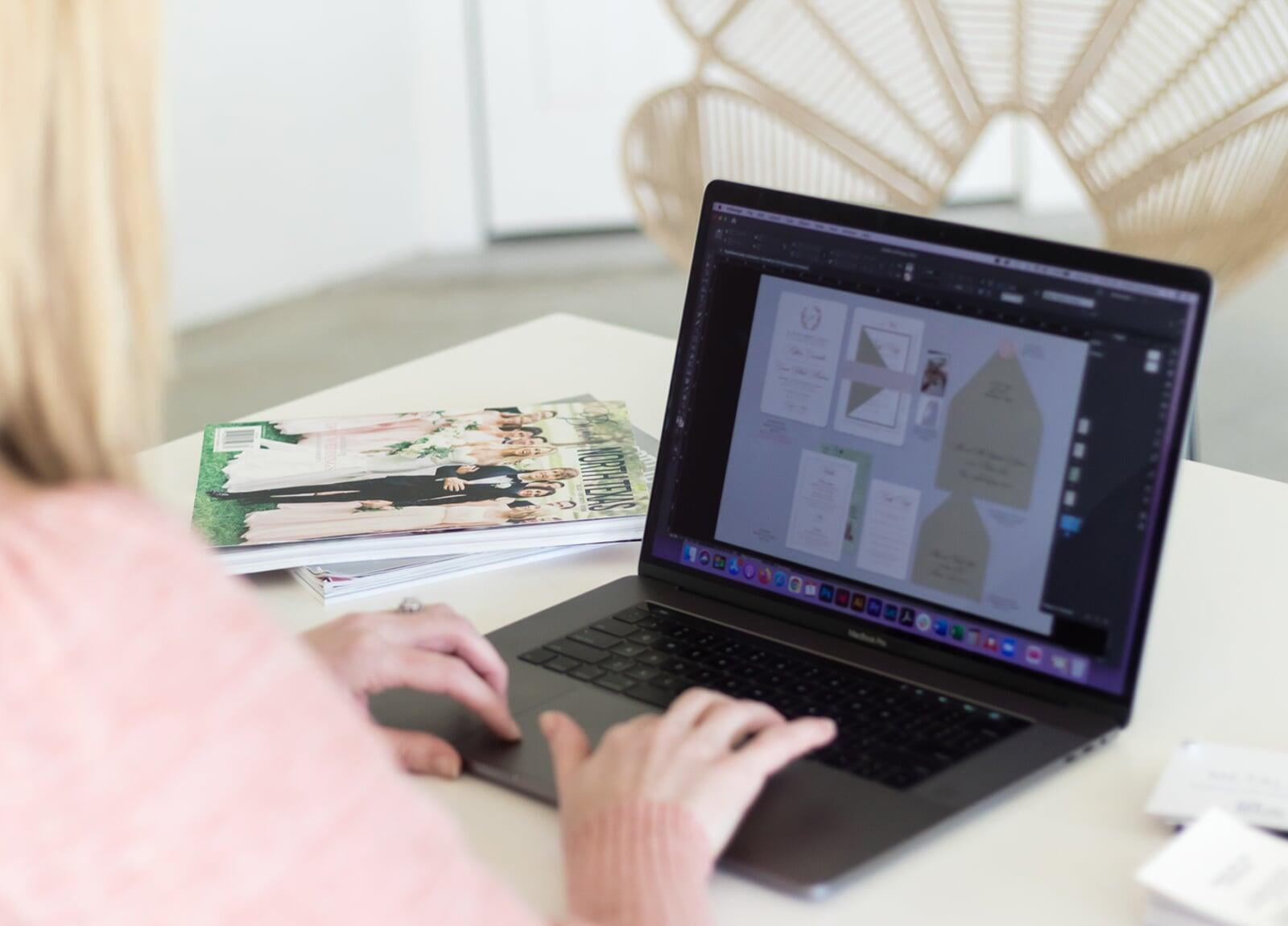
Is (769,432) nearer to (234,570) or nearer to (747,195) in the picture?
(747,195)

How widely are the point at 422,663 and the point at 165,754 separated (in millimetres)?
320

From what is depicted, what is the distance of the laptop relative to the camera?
79 cm

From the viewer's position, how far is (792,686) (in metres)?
0.85

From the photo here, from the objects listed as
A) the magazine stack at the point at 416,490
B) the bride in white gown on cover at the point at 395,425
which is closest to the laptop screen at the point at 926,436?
the magazine stack at the point at 416,490

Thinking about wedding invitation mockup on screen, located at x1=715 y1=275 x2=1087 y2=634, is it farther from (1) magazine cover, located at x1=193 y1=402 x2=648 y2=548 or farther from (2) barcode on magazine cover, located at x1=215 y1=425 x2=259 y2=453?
(2) barcode on magazine cover, located at x1=215 y1=425 x2=259 y2=453

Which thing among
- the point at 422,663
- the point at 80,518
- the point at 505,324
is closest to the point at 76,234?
the point at 80,518

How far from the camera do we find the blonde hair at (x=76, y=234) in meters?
0.51

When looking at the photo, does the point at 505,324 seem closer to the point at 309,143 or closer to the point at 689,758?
the point at 309,143

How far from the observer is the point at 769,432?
948 mm

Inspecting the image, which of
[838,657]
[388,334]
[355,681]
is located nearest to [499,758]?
[355,681]

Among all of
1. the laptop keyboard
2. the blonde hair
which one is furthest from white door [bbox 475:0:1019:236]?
the blonde hair

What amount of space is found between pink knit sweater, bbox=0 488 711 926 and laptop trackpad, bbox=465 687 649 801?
220 mm

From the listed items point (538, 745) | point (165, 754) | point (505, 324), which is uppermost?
point (165, 754)

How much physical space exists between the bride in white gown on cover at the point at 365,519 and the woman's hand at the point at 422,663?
0.52 feet
